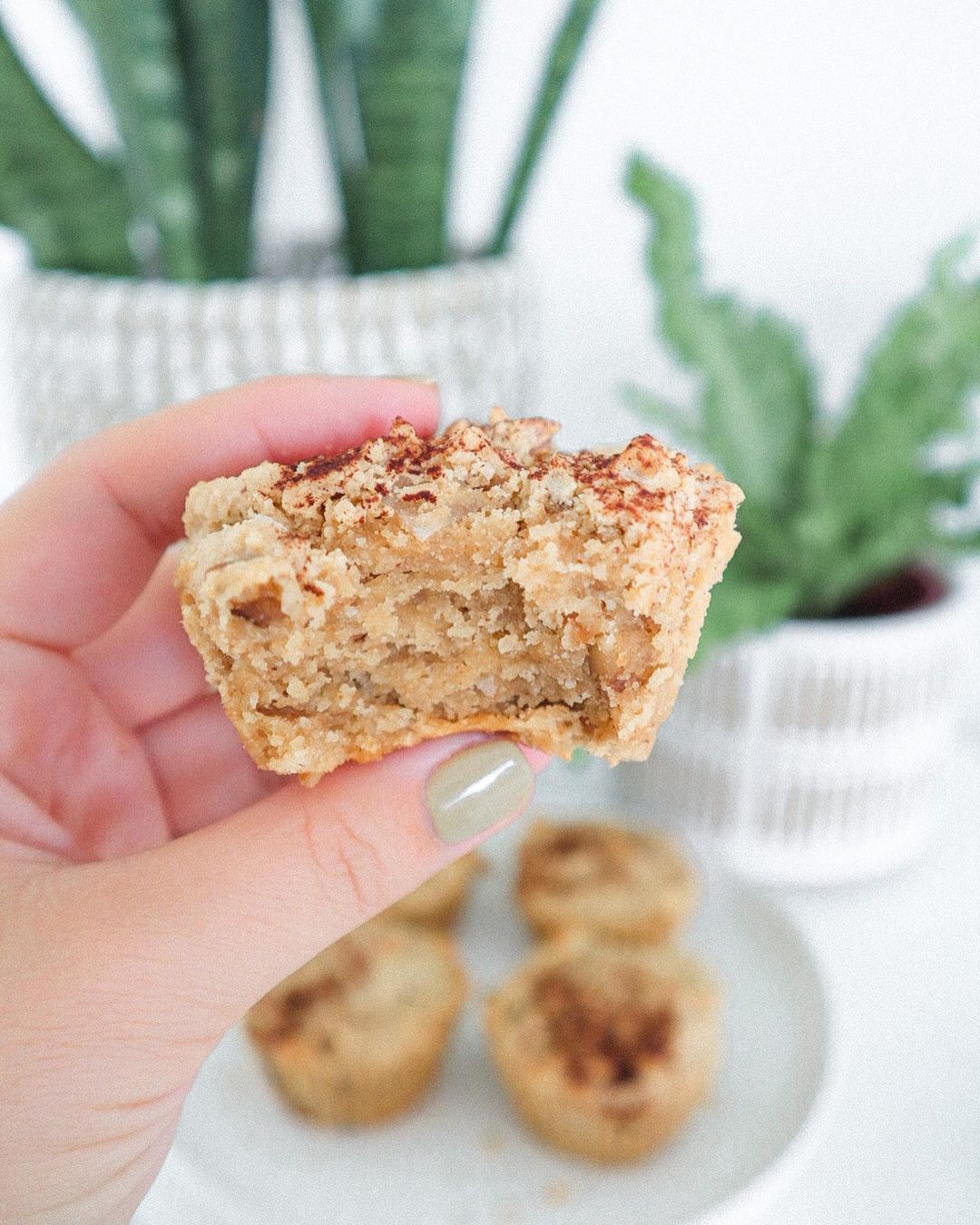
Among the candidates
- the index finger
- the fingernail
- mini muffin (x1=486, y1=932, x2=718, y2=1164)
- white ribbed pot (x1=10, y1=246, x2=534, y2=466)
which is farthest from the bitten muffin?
white ribbed pot (x1=10, y1=246, x2=534, y2=466)

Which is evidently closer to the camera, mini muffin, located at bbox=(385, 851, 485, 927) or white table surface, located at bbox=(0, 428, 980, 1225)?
white table surface, located at bbox=(0, 428, 980, 1225)

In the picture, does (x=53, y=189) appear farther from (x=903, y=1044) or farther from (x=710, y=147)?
(x=903, y=1044)

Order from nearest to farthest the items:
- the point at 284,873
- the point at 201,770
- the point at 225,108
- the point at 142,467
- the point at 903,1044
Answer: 1. the point at 284,873
2. the point at 142,467
3. the point at 201,770
4. the point at 903,1044
5. the point at 225,108

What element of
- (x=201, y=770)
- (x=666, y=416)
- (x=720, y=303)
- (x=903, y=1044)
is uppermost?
(x=720, y=303)

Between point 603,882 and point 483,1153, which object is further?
point 603,882

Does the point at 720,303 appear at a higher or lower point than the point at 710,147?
lower

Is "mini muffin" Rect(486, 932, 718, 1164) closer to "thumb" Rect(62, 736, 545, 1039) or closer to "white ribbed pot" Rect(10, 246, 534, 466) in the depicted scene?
"thumb" Rect(62, 736, 545, 1039)

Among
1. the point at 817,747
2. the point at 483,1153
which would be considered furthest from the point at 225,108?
the point at 483,1153
